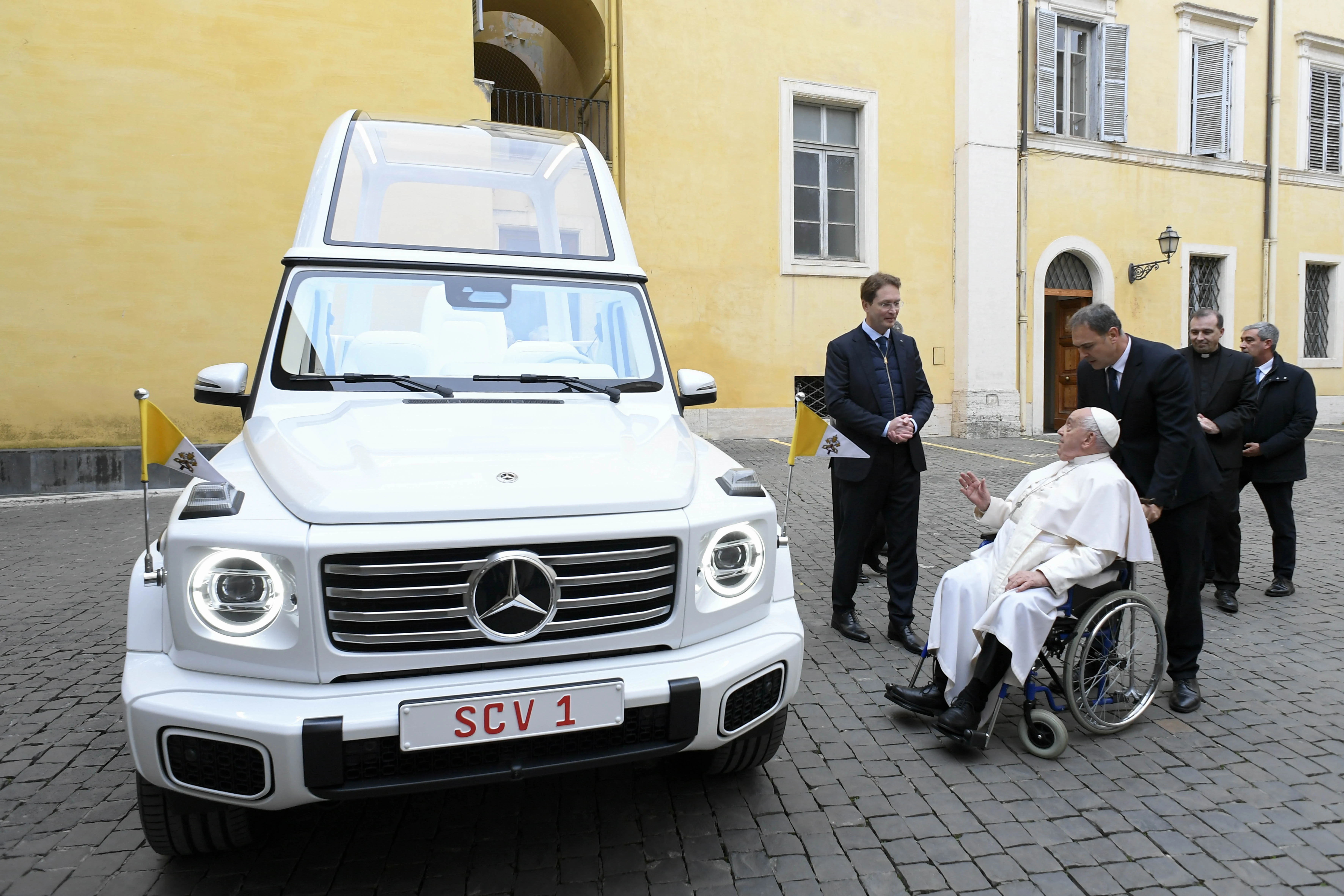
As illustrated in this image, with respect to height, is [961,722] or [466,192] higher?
[466,192]

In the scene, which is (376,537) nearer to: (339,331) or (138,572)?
(138,572)

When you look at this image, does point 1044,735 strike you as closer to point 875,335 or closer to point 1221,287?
point 875,335

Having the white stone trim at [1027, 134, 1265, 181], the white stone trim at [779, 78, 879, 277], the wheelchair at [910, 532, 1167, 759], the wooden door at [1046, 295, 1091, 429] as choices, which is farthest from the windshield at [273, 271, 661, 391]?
the wooden door at [1046, 295, 1091, 429]

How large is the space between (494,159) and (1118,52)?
16.4 m

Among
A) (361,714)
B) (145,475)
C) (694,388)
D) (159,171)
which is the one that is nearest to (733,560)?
(361,714)

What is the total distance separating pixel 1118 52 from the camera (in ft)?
53.6

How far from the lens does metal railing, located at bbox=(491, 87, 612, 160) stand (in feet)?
47.6

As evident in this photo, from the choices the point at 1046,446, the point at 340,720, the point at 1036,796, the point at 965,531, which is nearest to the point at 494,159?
the point at 340,720

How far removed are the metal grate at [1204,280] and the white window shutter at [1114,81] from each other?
327 cm

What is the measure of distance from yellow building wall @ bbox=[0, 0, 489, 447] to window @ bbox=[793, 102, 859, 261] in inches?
241

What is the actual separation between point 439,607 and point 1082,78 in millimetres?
18555

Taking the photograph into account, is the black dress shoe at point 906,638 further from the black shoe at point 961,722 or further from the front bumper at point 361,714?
the front bumper at point 361,714

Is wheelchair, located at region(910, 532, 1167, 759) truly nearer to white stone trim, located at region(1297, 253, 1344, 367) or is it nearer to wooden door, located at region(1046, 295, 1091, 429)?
wooden door, located at region(1046, 295, 1091, 429)

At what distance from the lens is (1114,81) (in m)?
16.4
